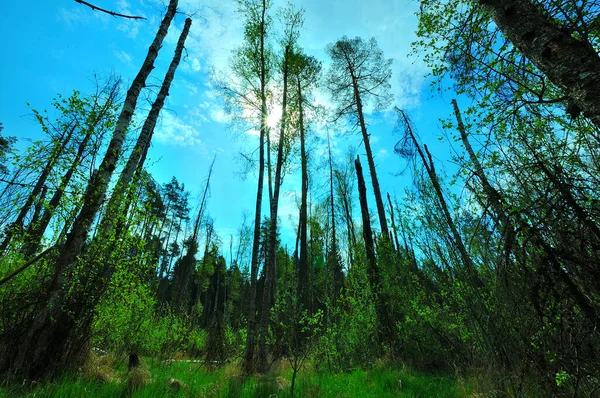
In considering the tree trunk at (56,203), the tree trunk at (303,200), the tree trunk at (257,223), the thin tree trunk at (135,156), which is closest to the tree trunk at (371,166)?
the tree trunk at (303,200)

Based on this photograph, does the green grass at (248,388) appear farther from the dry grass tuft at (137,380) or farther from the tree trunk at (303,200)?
the tree trunk at (303,200)

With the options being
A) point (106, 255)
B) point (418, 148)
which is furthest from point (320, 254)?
point (106, 255)

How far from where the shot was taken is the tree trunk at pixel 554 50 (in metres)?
1.76

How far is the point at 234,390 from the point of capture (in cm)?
371

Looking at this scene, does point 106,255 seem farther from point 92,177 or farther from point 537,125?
point 537,125

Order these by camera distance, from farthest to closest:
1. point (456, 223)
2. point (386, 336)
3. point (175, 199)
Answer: point (175, 199), point (386, 336), point (456, 223)

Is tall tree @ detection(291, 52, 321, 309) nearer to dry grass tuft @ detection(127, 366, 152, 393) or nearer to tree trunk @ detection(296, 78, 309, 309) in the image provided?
tree trunk @ detection(296, 78, 309, 309)

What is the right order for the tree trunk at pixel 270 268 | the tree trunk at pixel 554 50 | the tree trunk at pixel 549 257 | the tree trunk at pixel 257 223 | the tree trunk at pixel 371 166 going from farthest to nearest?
1. the tree trunk at pixel 371 166
2. the tree trunk at pixel 270 268
3. the tree trunk at pixel 257 223
4. the tree trunk at pixel 554 50
5. the tree trunk at pixel 549 257

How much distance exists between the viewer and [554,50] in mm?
2002

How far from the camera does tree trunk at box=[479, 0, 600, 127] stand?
5.77 ft

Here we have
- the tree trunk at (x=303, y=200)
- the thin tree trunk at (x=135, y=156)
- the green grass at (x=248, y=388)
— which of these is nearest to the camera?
the green grass at (x=248, y=388)

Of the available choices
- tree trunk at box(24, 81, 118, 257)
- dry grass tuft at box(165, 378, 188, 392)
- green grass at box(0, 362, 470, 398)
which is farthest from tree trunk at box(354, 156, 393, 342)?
tree trunk at box(24, 81, 118, 257)

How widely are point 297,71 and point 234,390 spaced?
11.3m

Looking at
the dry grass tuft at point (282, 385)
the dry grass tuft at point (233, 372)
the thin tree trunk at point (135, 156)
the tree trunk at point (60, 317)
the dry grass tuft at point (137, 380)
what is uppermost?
the thin tree trunk at point (135, 156)
